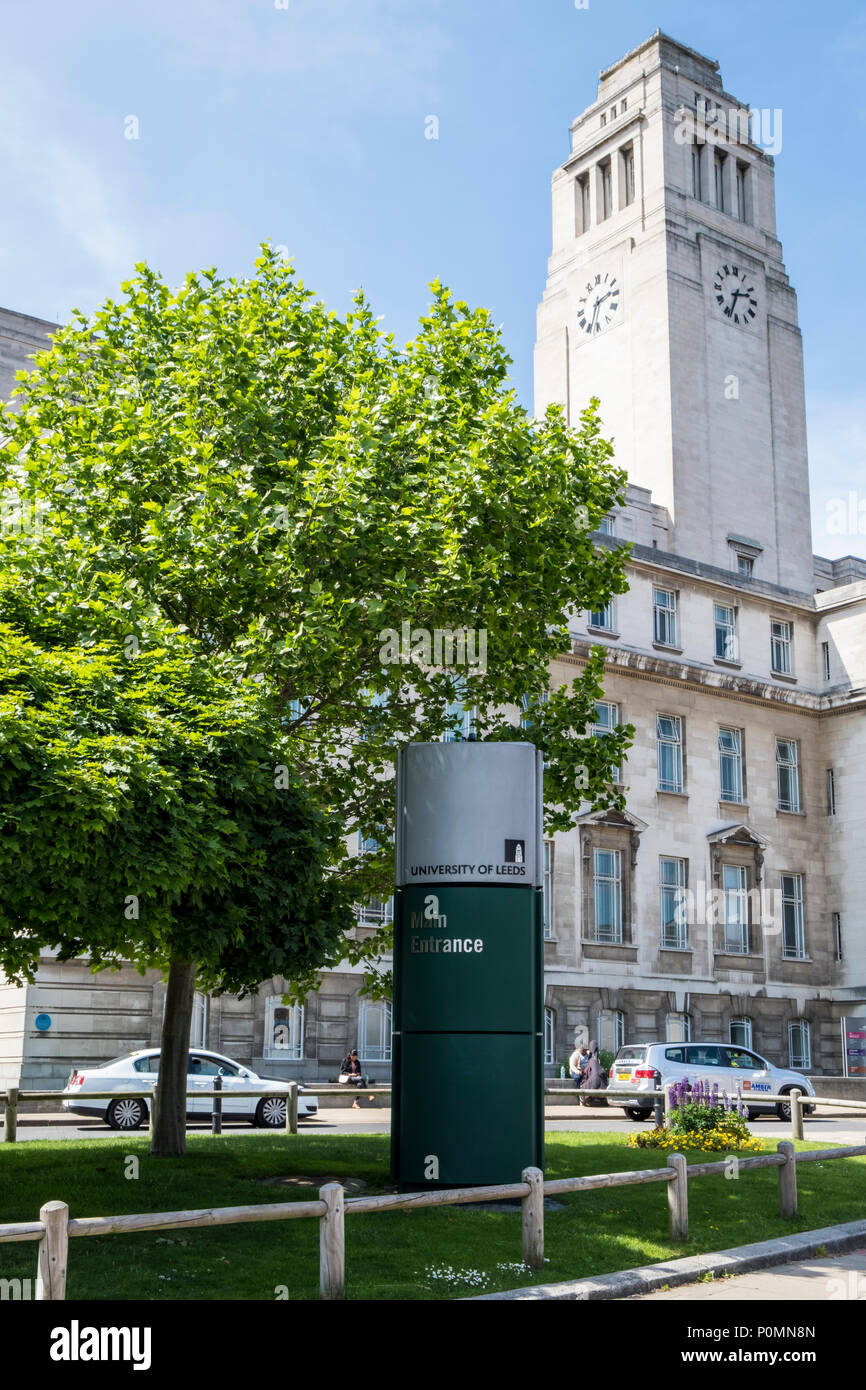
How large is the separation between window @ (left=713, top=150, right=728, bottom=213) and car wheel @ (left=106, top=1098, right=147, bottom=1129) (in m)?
56.5

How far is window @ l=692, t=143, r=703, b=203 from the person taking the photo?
6744 cm

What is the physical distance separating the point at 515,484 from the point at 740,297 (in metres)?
53.5

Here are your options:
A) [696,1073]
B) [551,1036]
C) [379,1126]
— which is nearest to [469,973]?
[379,1126]

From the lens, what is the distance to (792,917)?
52.0m

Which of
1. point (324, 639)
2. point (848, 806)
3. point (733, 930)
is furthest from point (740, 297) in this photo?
point (324, 639)

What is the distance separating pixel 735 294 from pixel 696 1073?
44.2m

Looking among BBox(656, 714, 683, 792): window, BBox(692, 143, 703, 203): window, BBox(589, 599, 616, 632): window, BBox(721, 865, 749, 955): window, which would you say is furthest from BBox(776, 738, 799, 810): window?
BBox(692, 143, 703, 203): window

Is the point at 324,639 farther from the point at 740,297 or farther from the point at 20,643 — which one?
the point at 740,297

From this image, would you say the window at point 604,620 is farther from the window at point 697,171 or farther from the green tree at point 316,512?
the window at point 697,171

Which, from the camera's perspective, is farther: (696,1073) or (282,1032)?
(282,1032)

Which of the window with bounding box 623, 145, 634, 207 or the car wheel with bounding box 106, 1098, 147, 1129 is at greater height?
the window with bounding box 623, 145, 634, 207

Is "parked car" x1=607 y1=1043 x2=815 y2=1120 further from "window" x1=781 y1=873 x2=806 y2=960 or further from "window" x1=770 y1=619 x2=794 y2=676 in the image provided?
"window" x1=770 y1=619 x2=794 y2=676

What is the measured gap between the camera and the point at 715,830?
49531mm

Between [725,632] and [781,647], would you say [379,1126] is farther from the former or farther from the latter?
[781,647]
